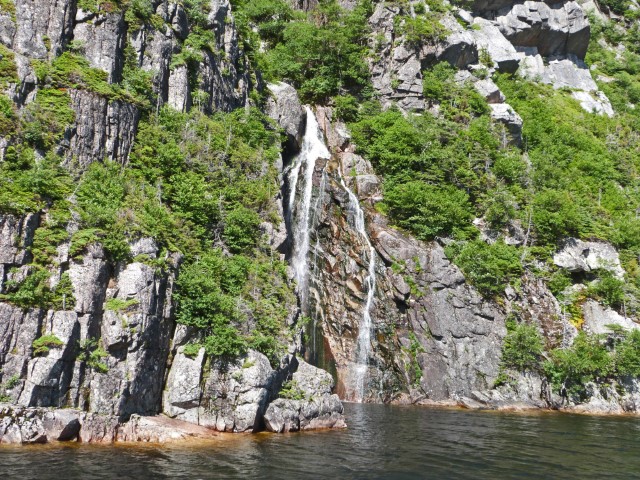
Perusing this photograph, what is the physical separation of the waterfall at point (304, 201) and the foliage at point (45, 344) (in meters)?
15.8

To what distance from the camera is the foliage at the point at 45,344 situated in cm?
1475

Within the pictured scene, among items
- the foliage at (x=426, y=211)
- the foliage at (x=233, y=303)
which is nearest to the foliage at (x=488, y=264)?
the foliage at (x=426, y=211)

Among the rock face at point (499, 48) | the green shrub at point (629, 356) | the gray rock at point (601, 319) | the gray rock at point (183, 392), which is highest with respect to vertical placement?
the rock face at point (499, 48)

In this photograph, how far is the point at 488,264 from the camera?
31531 millimetres

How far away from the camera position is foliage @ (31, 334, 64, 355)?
14.8 meters

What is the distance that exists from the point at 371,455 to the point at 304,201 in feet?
64.8

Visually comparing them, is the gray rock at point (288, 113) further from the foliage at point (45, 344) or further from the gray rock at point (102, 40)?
the foliage at point (45, 344)

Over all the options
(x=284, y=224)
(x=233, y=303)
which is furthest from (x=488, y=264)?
(x=233, y=303)

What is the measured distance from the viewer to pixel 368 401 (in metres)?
28.0

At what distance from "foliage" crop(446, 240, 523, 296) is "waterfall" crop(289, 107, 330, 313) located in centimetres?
928

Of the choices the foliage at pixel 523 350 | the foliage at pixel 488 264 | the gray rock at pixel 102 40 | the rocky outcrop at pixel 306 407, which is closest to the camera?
the rocky outcrop at pixel 306 407

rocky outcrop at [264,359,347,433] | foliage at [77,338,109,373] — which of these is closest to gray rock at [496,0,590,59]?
rocky outcrop at [264,359,347,433]

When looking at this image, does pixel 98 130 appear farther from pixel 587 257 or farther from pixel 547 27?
pixel 547 27

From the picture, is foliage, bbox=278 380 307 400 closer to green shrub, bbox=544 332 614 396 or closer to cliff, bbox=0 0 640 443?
cliff, bbox=0 0 640 443
